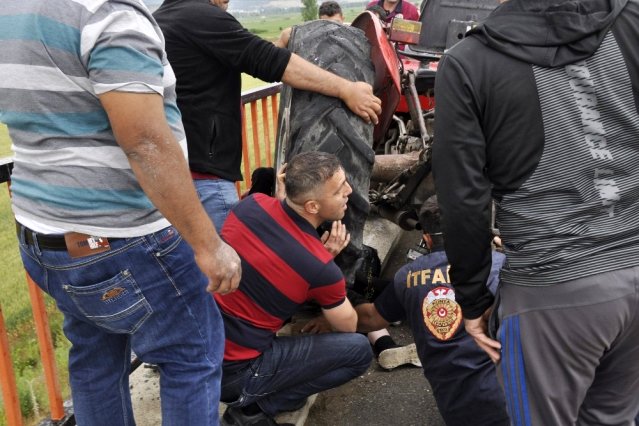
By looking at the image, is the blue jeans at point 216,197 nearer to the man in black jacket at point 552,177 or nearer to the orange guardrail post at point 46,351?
the orange guardrail post at point 46,351

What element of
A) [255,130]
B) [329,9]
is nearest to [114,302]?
[255,130]

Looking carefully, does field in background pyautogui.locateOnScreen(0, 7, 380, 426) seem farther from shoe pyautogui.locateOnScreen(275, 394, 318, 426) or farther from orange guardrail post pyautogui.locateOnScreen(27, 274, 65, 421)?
shoe pyautogui.locateOnScreen(275, 394, 318, 426)

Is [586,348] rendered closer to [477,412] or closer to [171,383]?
[477,412]

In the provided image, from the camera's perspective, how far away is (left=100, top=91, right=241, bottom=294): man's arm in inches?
59.6

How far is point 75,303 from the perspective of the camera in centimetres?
176

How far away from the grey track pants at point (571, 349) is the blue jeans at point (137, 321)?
832 millimetres

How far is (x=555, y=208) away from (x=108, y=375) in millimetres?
1400

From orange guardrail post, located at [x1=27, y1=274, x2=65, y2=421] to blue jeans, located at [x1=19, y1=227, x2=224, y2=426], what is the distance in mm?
555

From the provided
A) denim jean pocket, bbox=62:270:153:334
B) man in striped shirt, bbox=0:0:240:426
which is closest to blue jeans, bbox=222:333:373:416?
man in striped shirt, bbox=0:0:240:426

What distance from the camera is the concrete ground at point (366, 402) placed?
2723 mm

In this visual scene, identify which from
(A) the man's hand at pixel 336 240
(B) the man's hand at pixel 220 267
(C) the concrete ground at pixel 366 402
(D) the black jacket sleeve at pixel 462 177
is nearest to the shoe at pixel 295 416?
(C) the concrete ground at pixel 366 402

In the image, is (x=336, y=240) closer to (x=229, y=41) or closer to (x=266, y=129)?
(x=229, y=41)

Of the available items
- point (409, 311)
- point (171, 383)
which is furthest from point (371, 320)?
point (171, 383)

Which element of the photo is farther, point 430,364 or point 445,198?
point 430,364
